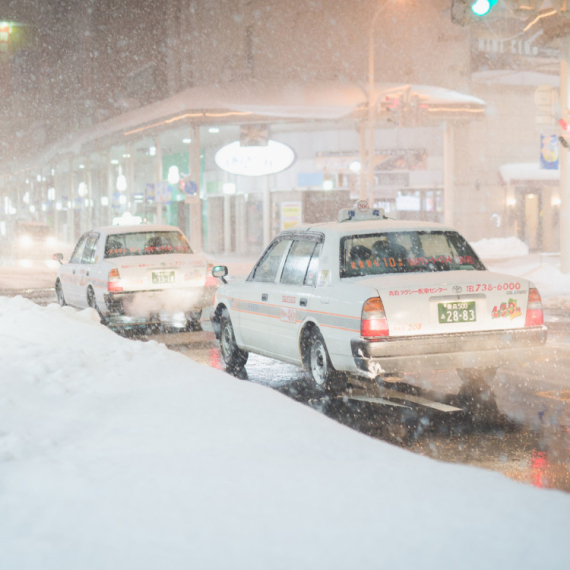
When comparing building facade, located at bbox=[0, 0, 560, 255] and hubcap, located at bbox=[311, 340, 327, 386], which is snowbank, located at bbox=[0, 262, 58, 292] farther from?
hubcap, located at bbox=[311, 340, 327, 386]

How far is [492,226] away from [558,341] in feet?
114

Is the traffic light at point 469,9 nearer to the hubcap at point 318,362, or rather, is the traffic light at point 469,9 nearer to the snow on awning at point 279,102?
the hubcap at point 318,362

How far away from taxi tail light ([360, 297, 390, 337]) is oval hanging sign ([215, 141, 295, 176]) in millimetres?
35955

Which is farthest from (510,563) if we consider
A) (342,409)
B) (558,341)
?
(558,341)

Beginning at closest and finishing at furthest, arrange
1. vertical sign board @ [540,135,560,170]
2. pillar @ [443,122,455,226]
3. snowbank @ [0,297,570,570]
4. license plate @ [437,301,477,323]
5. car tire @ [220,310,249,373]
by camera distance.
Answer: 1. snowbank @ [0,297,570,570]
2. license plate @ [437,301,477,323]
3. car tire @ [220,310,249,373]
4. vertical sign board @ [540,135,560,170]
5. pillar @ [443,122,455,226]

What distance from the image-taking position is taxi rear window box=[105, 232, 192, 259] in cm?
1451

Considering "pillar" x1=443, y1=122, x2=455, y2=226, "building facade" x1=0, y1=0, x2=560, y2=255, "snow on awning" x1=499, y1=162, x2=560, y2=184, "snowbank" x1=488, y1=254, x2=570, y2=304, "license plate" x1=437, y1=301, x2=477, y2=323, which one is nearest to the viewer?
"license plate" x1=437, y1=301, x2=477, y2=323

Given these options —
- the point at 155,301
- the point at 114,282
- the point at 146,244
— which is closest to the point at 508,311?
the point at 155,301

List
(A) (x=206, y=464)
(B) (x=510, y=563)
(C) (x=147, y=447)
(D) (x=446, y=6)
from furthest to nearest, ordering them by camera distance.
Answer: (D) (x=446, y=6)
(C) (x=147, y=447)
(A) (x=206, y=464)
(B) (x=510, y=563)

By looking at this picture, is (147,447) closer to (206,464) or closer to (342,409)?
(206,464)

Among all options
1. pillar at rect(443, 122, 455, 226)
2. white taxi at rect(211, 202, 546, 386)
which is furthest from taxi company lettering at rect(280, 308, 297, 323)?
pillar at rect(443, 122, 455, 226)

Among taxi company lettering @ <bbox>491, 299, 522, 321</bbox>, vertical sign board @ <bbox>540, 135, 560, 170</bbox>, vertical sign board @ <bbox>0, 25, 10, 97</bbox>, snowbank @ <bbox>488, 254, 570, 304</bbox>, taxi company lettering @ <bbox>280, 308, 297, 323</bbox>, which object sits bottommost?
snowbank @ <bbox>488, 254, 570, 304</bbox>

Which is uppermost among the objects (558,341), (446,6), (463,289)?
(446,6)

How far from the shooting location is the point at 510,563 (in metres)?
3.35
